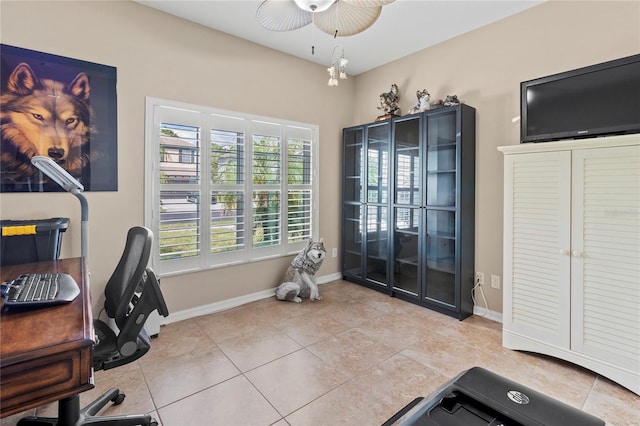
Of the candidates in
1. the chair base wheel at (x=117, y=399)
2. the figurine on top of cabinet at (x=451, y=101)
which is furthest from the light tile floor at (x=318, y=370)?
the figurine on top of cabinet at (x=451, y=101)

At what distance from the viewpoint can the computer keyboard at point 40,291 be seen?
3.70ft

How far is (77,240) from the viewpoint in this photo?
252 cm

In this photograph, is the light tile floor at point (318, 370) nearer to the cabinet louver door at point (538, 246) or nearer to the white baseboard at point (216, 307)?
the white baseboard at point (216, 307)

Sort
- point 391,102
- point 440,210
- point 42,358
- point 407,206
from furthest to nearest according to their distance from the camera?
1. point 391,102
2. point 407,206
3. point 440,210
4. point 42,358

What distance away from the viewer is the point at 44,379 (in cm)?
84

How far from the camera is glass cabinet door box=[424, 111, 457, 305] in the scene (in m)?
3.16

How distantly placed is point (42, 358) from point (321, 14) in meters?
2.02

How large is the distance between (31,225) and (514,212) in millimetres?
3388

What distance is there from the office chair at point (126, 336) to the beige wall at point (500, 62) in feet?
9.47

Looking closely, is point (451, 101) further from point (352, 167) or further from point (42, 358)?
point (42, 358)

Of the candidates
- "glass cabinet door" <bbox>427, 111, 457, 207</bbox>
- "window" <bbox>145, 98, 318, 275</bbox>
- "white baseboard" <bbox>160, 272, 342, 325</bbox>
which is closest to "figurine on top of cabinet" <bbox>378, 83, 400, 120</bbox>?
"glass cabinet door" <bbox>427, 111, 457, 207</bbox>

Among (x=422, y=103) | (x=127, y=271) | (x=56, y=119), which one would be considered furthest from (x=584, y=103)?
(x=56, y=119)

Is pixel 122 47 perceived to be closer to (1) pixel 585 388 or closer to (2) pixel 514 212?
(2) pixel 514 212

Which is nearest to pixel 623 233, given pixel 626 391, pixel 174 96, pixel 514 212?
pixel 514 212
